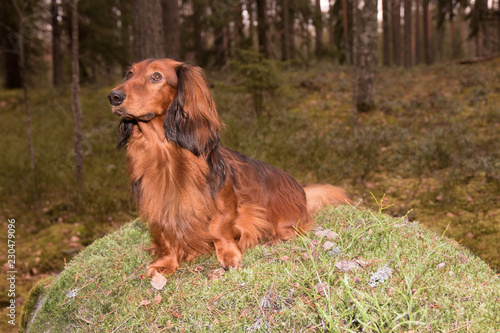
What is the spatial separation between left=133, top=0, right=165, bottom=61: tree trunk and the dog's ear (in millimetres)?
4931

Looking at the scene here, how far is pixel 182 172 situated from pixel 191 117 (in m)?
0.45

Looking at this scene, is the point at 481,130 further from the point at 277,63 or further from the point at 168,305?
the point at 168,305

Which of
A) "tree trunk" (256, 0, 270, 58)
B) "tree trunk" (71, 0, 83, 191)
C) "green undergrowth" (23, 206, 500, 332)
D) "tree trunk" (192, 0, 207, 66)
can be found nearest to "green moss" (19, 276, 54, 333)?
"green undergrowth" (23, 206, 500, 332)

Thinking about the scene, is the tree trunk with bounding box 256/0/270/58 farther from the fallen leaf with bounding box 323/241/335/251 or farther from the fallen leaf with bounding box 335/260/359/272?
the fallen leaf with bounding box 335/260/359/272

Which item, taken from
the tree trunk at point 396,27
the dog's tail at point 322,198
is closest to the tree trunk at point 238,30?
the tree trunk at point 396,27

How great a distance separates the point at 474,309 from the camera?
81.2 inches

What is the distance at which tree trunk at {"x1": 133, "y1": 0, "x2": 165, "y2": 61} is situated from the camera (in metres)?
7.18

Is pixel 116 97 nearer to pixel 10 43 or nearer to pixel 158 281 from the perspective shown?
pixel 158 281

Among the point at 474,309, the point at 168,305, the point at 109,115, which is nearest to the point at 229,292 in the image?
the point at 168,305

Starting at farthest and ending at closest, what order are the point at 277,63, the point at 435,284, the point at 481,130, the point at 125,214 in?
the point at 277,63
the point at 481,130
the point at 125,214
the point at 435,284

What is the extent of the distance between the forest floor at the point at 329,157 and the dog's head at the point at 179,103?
1877 millimetres

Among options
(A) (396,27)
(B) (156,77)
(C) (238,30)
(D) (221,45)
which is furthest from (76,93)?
(A) (396,27)

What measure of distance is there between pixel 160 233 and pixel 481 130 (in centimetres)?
A: 669

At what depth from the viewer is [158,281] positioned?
2777mm
